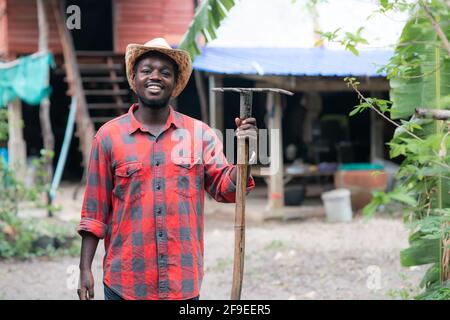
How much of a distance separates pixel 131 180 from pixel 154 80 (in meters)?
0.47

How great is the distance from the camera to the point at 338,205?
10812 millimetres

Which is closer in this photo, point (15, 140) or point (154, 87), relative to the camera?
point (154, 87)

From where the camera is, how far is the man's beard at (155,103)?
3010 millimetres

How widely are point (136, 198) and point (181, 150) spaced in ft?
1.00

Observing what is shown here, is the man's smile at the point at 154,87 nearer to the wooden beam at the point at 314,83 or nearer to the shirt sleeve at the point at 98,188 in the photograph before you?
the shirt sleeve at the point at 98,188

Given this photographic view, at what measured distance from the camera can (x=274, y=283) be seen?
701cm

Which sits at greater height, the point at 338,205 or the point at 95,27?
the point at 95,27

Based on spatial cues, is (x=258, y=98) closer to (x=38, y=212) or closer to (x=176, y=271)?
(x=38, y=212)

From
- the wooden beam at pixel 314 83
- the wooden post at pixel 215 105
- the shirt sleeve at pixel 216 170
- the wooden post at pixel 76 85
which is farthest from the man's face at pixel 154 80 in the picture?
the wooden post at pixel 76 85

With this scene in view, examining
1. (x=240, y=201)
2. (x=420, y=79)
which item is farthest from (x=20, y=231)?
(x=240, y=201)

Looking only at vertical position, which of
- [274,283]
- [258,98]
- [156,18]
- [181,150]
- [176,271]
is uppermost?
[156,18]

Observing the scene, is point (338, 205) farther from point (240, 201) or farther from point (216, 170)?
point (240, 201)

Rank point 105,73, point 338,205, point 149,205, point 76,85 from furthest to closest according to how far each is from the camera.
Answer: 1. point 105,73
2. point 76,85
3. point 338,205
4. point 149,205
